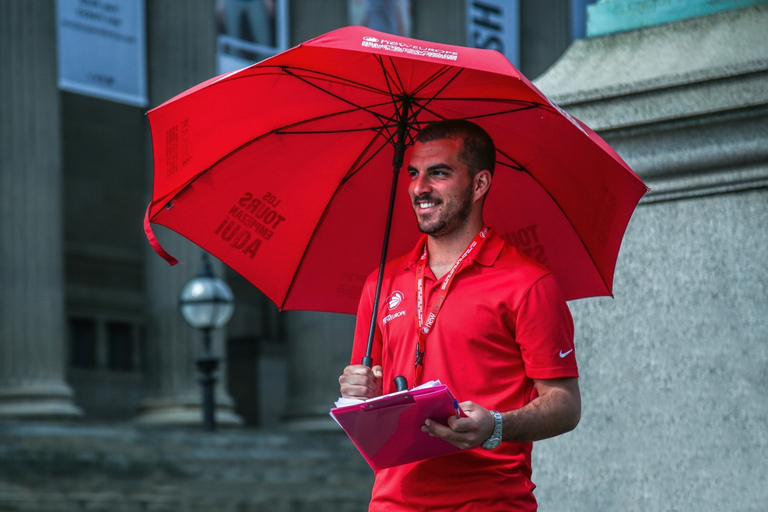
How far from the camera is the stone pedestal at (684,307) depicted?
3811 millimetres

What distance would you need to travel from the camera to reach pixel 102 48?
64.0 ft

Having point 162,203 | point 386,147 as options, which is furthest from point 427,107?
point 162,203

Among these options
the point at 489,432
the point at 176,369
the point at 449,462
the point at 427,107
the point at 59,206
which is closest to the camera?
the point at 489,432

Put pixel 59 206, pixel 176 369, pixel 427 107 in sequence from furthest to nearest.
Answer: pixel 176 369, pixel 59 206, pixel 427 107

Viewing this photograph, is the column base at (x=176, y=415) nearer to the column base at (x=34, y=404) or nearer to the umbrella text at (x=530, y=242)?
the column base at (x=34, y=404)

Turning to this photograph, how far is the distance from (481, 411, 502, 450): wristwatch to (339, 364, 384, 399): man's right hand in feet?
1.18

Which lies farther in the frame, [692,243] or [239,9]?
[239,9]

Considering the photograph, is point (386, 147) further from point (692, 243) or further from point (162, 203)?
point (692, 243)

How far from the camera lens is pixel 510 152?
11.3 ft

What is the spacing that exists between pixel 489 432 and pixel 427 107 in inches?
44.8

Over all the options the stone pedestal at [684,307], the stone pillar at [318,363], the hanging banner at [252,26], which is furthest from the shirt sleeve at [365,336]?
the stone pillar at [318,363]

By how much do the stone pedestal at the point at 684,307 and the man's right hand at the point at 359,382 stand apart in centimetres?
139

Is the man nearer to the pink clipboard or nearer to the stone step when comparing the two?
the pink clipboard

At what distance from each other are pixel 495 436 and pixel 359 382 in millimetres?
397
